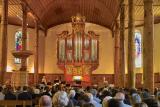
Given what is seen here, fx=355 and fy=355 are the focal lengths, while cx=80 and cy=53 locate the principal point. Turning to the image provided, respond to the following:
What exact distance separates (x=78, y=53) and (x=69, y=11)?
4552mm

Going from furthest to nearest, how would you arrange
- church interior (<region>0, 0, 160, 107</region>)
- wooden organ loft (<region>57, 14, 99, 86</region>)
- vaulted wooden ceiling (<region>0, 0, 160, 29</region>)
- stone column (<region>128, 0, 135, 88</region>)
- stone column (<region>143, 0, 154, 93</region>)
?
wooden organ loft (<region>57, 14, 99, 86</region>), church interior (<region>0, 0, 160, 107</region>), vaulted wooden ceiling (<region>0, 0, 160, 29</region>), stone column (<region>128, 0, 135, 88</region>), stone column (<region>143, 0, 154, 93</region>)

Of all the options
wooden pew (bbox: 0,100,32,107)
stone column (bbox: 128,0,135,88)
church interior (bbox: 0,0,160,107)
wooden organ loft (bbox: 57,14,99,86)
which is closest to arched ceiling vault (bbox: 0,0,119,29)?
church interior (bbox: 0,0,160,107)

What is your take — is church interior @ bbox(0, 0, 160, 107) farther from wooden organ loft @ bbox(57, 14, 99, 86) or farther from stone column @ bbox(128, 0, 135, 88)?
stone column @ bbox(128, 0, 135, 88)

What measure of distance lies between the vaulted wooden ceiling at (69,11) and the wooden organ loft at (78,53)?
1.58 m

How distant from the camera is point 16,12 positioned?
31.5m

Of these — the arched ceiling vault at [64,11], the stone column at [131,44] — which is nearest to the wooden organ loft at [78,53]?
the arched ceiling vault at [64,11]

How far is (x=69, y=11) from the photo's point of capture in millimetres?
35531

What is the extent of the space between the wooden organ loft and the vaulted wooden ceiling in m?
1.58

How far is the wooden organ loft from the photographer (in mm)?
36156

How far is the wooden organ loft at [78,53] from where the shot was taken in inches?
1423

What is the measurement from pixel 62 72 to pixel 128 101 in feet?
93.4

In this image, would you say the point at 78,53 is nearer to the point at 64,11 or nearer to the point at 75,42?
the point at 75,42

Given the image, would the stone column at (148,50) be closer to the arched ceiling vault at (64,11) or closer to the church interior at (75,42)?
the arched ceiling vault at (64,11)

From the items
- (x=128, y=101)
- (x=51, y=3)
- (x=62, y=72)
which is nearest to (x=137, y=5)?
(x=51, y=3)
